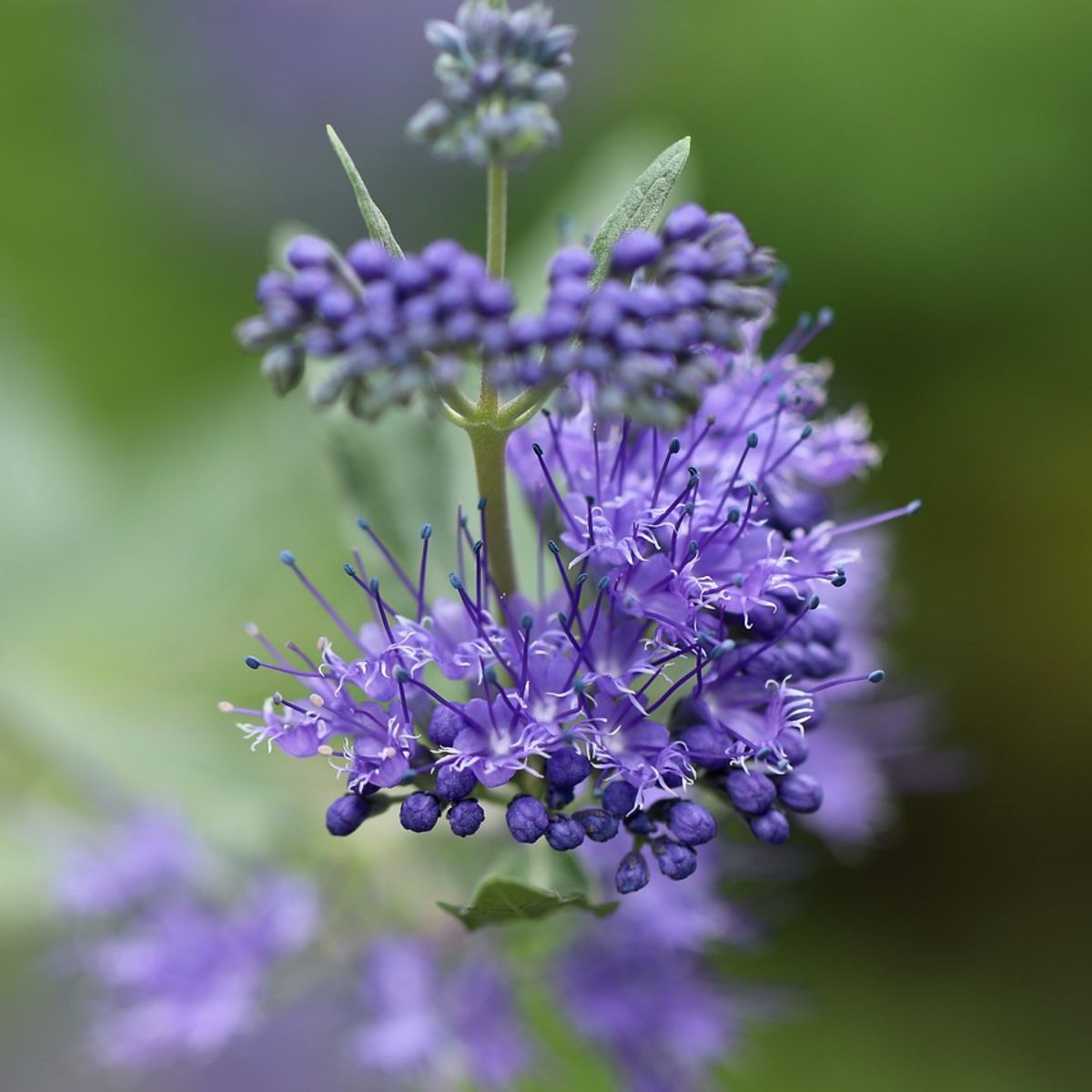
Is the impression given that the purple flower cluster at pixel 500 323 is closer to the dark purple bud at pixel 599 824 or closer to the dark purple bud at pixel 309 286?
the dark purple bud at pixel 309 286

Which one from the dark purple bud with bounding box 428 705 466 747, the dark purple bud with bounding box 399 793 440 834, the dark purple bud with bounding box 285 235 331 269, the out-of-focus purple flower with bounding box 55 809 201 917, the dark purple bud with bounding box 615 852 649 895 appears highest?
the dark purple bud with bounding box 285 235 331 269

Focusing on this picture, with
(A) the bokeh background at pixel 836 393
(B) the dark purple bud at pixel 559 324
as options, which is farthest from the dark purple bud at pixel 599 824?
(A) the bokeh background at pixel 836 393

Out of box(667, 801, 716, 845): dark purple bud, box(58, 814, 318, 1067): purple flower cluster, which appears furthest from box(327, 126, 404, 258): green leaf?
box(58, 814, 318, 1067): purple flower cluster

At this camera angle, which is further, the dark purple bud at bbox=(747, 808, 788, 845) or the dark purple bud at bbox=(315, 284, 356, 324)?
the dark purple bud at bbox=(747, 808, 788, 845)

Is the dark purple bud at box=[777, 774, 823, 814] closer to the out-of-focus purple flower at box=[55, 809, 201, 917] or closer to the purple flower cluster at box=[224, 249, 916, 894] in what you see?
the purple flower cluster at box=[224, 249, 916, 894]

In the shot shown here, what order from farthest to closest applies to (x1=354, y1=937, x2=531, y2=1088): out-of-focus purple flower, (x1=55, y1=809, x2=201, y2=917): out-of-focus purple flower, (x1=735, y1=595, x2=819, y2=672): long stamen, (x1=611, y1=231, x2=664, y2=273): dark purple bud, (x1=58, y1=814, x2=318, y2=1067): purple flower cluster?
1. (x1=55, y1=809, x2=201, y2=917): out-of-focus purple flower
2. (x1=58, y1=814, x2=318, y2=1067): purple flower cluster
3. (x1=354, y1=937, x2=531, y2=1088): out-of-focus purple flower
4. (x1=735, y1=595, x2=819, y2=672): long stamen
5. (x1=611, y1=231, x2=664, y2=273): dark purple bud

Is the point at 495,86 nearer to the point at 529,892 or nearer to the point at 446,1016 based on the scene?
the point at 529,892

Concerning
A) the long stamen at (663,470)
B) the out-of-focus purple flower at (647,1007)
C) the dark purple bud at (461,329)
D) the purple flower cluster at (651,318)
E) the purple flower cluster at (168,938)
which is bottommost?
the out-of-focus purple flower at (647,1007)
